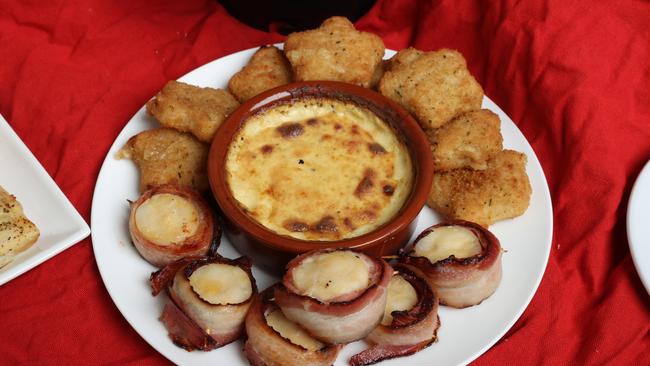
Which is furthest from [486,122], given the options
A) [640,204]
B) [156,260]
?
[156,260]

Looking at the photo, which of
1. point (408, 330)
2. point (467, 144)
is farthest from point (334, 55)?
point (408, 330)

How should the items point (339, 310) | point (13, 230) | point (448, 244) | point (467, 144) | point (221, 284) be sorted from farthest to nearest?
point (467, 144) < point (13, 230) < point (448, 244) < point (221, 284) < point (339, 310)

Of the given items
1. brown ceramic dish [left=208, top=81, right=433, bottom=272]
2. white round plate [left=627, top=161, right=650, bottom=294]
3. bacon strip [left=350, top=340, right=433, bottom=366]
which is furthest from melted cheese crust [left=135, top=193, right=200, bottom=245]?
white round plate [left=627, top=161, right=650, bottom=294]

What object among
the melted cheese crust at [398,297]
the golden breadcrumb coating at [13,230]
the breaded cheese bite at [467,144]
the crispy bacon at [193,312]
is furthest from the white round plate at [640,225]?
the golden breadcrumb coating at [13,230]

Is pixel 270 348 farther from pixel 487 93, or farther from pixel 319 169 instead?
pixel 487 93

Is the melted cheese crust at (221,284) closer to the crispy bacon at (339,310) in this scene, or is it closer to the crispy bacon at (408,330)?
the crispy bacon at (339,310)

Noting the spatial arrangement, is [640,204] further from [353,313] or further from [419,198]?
[353,313]
